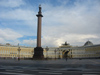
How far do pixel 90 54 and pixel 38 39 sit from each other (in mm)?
79643

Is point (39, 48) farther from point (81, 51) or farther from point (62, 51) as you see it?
point (62, 51)

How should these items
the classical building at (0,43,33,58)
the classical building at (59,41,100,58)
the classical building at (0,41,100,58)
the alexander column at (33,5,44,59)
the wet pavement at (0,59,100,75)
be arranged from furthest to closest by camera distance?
the classical building at (0,43,33,58), the classical building at (0,41,100,58), the classical building at (59,41,100,58), the alexander column at (33,5,44,59), the wet pavement at (0,59,100,75)

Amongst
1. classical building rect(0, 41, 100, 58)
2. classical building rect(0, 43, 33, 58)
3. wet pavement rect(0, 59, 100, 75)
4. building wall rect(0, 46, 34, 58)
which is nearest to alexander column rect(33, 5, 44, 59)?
wet pavement rect(0, 59, 100, 75)

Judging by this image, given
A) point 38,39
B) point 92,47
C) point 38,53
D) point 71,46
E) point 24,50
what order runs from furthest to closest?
point 71,46
point 24,50
point 92,47
point 38,39
point 38,53

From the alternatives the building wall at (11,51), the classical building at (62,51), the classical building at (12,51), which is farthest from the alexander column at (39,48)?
the building wall at (11,51)

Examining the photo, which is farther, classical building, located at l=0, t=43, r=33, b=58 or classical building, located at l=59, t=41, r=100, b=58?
classical building, located at l=0, t=43, r=33, b=58

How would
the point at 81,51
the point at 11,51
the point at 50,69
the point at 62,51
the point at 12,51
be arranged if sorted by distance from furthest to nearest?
the point at 62,51 → the point at 81,51 → the point at 12,51 → the point at 11,51 → the point at 50,69

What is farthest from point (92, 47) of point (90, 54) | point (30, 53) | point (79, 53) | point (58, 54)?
point (30, 53)

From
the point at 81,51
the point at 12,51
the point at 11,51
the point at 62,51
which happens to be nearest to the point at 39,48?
the point at 11,51

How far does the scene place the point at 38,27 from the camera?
190ft

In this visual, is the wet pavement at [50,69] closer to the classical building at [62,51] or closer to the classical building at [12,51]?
the classical building at [62,51]

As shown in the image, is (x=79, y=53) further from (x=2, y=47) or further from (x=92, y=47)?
(x=2, y=47)

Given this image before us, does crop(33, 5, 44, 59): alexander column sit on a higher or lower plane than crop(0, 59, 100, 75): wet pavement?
higher

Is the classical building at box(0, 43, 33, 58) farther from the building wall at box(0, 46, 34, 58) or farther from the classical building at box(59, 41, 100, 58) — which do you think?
the classical building at box(59, 41, 100, 58)
